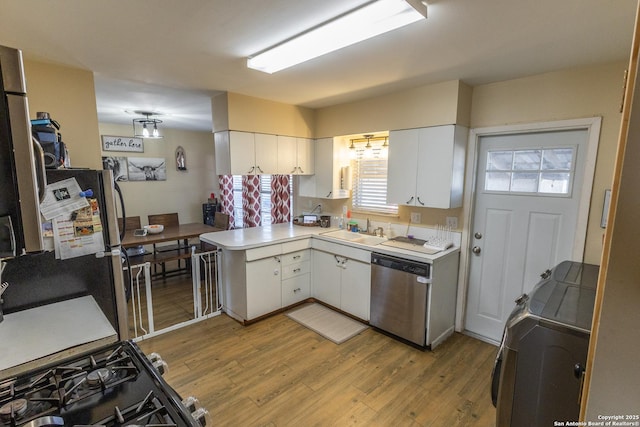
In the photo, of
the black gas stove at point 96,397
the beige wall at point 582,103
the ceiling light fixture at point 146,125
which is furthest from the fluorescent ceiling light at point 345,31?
the ceiling light fixture at point 146,125

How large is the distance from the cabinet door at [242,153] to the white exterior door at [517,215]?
2.33m

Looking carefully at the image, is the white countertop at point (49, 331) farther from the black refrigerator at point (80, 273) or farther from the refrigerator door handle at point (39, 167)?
the refrigerator door handle at point (39, 167)

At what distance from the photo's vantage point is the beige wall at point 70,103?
223 centimetres

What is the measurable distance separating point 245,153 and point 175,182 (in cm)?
343

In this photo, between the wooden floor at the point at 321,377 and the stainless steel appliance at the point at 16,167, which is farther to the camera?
the wooden floor at the point at 321,377

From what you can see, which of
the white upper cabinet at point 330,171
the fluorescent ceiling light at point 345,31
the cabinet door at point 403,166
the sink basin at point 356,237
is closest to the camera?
the fluorescent ceiling light at point 345,31

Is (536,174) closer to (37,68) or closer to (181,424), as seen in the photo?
(181,424)

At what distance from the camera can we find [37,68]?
2211 millimetres

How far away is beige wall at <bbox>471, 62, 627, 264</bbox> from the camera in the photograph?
217cm

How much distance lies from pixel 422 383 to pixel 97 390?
7.04ft

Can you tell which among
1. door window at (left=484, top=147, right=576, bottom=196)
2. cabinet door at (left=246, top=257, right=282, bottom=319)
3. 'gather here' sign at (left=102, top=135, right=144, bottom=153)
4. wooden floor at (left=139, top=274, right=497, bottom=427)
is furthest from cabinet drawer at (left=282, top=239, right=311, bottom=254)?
'gather here' sign at (left=102, top=135, right=144, bottom=153)

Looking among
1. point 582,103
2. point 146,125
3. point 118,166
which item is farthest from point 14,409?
point 118,166

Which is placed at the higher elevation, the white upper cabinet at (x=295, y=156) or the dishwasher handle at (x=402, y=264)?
the white upper cabinet at (x=295, y=156)

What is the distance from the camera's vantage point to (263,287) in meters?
3.19
